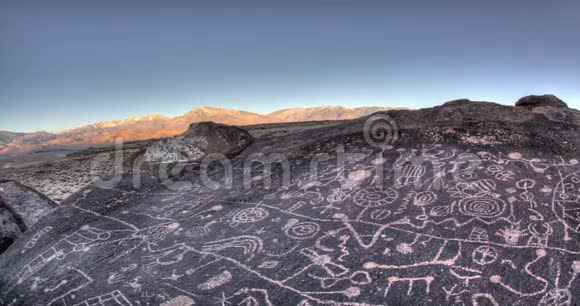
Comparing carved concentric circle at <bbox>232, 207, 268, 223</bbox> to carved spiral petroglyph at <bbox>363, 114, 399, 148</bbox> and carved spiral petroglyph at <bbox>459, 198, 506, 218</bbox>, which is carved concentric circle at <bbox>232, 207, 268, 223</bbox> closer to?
carved spiral petroglyph at <bbox>363, 114, 399, 148</bbox>

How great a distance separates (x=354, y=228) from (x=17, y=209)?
20.8 feet

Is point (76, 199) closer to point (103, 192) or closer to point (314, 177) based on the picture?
point (103, 192)

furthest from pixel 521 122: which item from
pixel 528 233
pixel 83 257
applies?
pixel 83 257

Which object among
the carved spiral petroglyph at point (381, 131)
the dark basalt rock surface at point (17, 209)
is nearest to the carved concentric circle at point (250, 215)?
the carved spiral petroglyph at point (381, 131)

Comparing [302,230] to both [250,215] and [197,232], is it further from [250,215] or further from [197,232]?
[197,232]

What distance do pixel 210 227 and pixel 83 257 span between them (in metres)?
1.77

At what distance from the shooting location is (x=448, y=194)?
4.77 m

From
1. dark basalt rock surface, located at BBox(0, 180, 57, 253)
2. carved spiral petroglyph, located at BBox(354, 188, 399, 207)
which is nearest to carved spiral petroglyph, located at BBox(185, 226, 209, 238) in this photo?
carved spiral petroglyph, located at BBox(354, 188, 399, 207)

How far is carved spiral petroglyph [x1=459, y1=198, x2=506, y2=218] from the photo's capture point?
429 cm

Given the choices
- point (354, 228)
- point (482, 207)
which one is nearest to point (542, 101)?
point (482, 207)

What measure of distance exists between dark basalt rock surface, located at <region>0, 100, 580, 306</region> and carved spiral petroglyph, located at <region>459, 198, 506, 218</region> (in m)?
0.02

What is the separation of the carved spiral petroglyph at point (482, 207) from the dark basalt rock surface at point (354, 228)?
0.02m

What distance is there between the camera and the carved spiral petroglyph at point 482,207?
4.29 m

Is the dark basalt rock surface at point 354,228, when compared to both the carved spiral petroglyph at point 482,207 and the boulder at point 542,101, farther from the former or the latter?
the boulder at point 542,101
